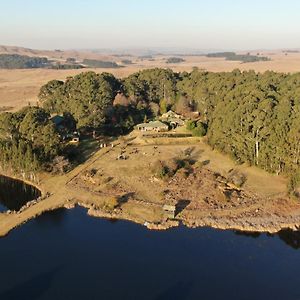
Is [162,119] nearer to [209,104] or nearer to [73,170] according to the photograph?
[209,104]

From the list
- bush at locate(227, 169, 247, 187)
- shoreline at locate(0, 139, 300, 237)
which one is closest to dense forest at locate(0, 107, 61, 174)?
shoreline at locate(0, 139, 300, 237)

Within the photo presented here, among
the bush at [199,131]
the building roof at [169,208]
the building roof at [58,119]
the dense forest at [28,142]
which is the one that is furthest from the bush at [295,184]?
the building roof at [58,119]

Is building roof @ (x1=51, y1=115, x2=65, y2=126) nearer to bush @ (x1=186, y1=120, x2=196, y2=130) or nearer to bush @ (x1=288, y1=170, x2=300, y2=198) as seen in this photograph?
bush @ (x1=186, y1=120, x2=196, y2=130)

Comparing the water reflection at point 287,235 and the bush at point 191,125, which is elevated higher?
the bush at point 191,125

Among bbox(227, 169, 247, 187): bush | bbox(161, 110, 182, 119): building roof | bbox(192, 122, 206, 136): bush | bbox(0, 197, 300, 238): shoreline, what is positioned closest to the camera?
bbox(0, 197, 300, 238): shoreline

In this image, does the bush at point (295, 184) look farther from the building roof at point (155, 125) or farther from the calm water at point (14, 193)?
the building roof at point (155, 125)

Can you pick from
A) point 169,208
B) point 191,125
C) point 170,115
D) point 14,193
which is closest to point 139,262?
point 169,208
